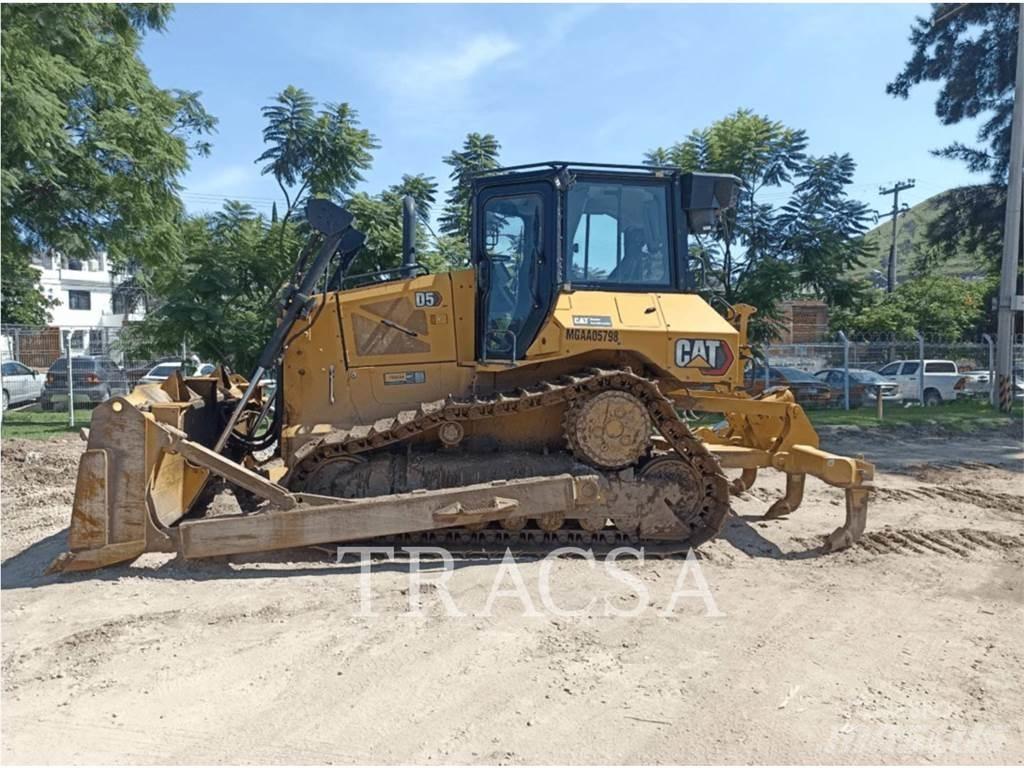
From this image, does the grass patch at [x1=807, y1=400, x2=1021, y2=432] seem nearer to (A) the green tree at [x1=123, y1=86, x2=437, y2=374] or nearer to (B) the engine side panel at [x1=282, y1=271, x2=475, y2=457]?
(A) the green tree at [x1=123, y1=86, x2=437, y2=374]

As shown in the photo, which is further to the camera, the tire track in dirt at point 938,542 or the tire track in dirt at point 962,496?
the tire track in dirt at point 962,496

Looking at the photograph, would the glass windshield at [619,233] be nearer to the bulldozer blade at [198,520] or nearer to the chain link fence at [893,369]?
the bulldozer blade at [198,520]

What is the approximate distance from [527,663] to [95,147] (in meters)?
14.4

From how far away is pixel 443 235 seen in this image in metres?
15.8

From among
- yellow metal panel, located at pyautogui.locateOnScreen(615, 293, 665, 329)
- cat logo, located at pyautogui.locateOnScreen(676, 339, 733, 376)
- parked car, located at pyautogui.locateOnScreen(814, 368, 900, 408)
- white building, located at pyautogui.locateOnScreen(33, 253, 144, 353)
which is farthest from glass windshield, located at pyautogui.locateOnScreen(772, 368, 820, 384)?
white building, located at pyautogui.locateOnScreen(33, 253, 144, 353)

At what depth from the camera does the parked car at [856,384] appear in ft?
66.4

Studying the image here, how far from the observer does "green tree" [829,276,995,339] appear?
108 ft

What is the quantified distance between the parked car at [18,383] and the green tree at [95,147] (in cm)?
288

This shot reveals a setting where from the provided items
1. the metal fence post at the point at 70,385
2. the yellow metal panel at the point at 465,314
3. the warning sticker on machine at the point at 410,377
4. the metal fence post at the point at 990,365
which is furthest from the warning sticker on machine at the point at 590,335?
the metal fence post at the point at 990,365

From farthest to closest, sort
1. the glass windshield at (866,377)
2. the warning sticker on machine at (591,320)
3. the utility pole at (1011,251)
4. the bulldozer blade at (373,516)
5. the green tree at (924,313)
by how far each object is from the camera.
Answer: the green tree at (924,313)
the glass windshield at (866,377)
the utility pole at (1011,251)
the warning sticker on machine at (591,320)
the bulldozer blade at (373,516)

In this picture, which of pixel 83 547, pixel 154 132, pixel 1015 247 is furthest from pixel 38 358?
pixel 1015 247

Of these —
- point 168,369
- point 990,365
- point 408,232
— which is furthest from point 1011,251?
point 168,369

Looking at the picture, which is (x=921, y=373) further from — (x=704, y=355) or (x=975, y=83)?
(x=704, y=355)

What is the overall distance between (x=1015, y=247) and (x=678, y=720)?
1930 centimetres
